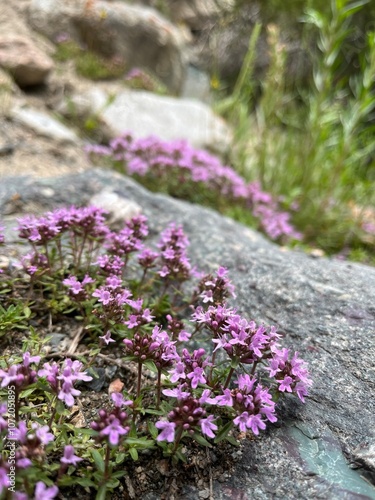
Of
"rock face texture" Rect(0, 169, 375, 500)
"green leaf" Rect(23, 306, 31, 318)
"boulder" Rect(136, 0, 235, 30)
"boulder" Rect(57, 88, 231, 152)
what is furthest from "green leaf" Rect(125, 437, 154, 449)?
"boulder" Rect(136, 0, 235, 30)

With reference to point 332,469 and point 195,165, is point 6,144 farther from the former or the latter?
point 332,469

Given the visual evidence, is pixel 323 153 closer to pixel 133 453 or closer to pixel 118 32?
pixel 133 453

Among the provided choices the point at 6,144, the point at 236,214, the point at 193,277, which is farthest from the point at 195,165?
the point at 193,277

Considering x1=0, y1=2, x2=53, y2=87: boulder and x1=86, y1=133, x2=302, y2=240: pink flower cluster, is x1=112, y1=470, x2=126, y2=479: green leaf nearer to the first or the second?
x1=86, y1=133, x2=302, y2=240: pink flower cluster

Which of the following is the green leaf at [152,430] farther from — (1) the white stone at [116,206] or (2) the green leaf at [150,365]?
(1) the white stone at [116,206]

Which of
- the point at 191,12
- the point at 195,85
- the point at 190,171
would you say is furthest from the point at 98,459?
the point at 191,12

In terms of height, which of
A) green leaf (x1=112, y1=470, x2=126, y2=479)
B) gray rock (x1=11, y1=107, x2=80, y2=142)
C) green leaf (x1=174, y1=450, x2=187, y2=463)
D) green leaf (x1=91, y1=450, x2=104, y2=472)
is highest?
gray rock (x1=11, y1=107, x2=80, y2=142)

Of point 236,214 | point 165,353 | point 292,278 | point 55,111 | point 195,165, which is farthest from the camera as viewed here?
point 55,111
